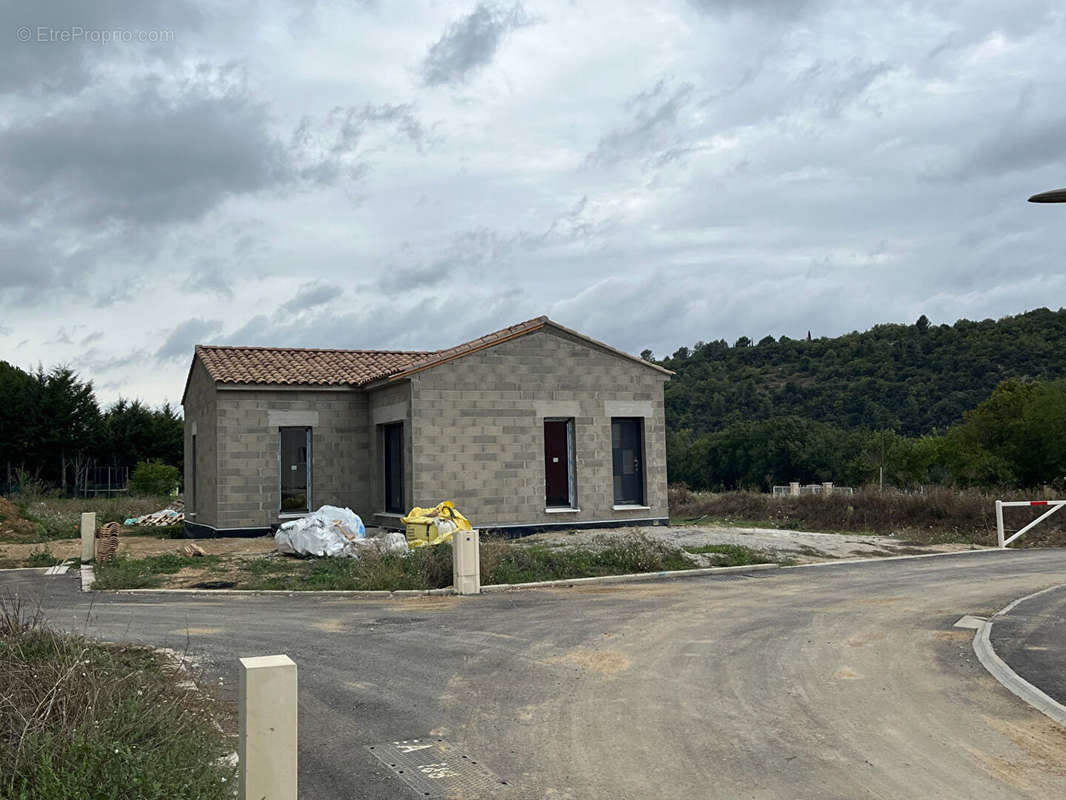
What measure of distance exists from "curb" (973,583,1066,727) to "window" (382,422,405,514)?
14.5m

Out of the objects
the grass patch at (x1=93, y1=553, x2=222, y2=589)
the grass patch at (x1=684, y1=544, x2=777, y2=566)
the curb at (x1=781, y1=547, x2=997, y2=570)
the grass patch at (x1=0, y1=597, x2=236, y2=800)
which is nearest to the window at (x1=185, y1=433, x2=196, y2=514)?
the grass patch at (x1=93, y1=553, x2=222, y2=589)

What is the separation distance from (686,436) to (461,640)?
5964 cm

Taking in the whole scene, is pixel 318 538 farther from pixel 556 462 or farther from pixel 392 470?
pixel 556 462

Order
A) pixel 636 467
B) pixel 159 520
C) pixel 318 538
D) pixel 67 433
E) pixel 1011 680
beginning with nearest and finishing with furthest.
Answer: pixel 1011 680 < pixel 318 538 < pixel 636 467 < pixel 159 520 < pixel 67 433

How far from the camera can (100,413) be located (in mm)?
50125

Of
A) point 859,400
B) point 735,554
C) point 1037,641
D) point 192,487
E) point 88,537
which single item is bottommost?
point 1037,641

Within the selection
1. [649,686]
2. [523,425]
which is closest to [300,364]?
[523,425]

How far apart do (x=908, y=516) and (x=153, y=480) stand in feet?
107

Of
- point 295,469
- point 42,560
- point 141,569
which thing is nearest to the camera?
point 141,569

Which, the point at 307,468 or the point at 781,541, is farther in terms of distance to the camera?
the point at 307,468

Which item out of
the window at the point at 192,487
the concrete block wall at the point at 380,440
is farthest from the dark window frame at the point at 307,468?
the window at the point at 192,487

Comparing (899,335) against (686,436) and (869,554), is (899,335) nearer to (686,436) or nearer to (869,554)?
(686,436)

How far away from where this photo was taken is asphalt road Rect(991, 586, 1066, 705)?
8.30 meters

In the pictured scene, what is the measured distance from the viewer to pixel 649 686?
822cm
